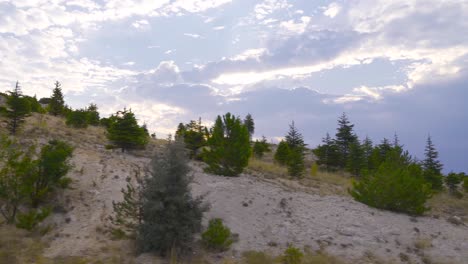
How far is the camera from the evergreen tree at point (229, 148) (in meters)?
20.8

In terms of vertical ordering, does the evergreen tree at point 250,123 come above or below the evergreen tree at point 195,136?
above

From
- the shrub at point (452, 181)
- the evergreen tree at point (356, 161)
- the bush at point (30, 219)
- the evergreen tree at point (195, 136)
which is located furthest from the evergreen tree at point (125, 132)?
the shrub at point (452, 181)

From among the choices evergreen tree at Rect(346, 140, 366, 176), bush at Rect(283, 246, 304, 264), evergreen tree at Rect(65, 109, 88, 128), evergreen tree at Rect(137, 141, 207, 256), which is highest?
evergreen tree at Rect(65, 109, 88, 128)

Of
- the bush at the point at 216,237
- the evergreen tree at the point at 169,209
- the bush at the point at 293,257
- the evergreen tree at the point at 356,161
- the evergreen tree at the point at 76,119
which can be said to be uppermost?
the evergreen tree at the point at 76,119

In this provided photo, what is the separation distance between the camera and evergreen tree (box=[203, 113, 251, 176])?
20.8 m

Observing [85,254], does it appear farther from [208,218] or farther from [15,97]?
[15,97]

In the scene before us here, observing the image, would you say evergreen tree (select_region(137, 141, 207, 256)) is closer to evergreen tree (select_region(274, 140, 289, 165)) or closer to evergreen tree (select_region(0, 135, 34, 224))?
evergreen tree (select_region(0, 135, 34, 224))

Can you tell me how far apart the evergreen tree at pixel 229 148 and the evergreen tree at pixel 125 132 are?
6.99 meters

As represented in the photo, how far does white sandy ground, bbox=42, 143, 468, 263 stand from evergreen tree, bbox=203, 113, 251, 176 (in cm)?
92

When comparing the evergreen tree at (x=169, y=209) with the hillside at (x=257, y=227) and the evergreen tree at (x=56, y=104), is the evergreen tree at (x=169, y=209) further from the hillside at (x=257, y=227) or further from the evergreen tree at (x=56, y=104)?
the evergreen tree at (x=56, y=104)

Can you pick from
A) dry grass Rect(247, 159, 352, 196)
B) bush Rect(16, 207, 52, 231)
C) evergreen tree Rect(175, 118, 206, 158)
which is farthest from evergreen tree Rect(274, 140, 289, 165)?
bush Rect(16, 207, 52, 231)

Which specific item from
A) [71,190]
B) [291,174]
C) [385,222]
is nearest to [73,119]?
[71,190]

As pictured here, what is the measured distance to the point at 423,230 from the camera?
55.6ft

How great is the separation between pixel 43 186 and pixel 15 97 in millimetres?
10960
